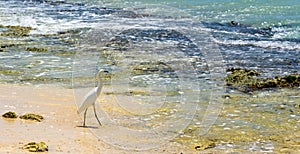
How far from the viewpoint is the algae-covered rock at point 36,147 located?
6887 mm

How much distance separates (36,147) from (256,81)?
707 cm

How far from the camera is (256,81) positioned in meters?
12.6

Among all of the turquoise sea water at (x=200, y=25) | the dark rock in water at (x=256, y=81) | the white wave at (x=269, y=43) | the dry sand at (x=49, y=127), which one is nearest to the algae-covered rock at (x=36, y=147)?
the dry sand at (x=49, y=127)

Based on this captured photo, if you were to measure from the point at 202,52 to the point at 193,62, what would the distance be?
6.89ft

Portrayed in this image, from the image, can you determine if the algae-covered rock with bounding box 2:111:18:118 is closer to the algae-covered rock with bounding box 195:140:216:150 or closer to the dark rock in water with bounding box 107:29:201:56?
the algae-covered rock with bounding box 195:140:216:150

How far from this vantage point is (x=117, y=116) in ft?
31.0

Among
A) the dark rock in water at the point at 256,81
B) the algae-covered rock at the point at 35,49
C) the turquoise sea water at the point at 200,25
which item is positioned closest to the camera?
the dark rock in water at the point at 256,81

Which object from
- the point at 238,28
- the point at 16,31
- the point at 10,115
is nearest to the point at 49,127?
the point at 10,115

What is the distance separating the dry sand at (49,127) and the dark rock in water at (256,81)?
13.4ft

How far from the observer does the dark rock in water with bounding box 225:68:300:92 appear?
12195 mm

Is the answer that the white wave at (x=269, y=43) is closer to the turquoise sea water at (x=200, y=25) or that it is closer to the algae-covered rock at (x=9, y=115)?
the turquoise sea water at (x=200, y=25)

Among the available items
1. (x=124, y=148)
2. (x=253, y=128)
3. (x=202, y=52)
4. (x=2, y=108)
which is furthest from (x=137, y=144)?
(x=202, y=52)

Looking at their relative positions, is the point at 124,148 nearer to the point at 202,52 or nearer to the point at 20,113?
the point at 20,113

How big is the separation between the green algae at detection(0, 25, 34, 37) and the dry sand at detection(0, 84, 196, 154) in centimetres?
1014
